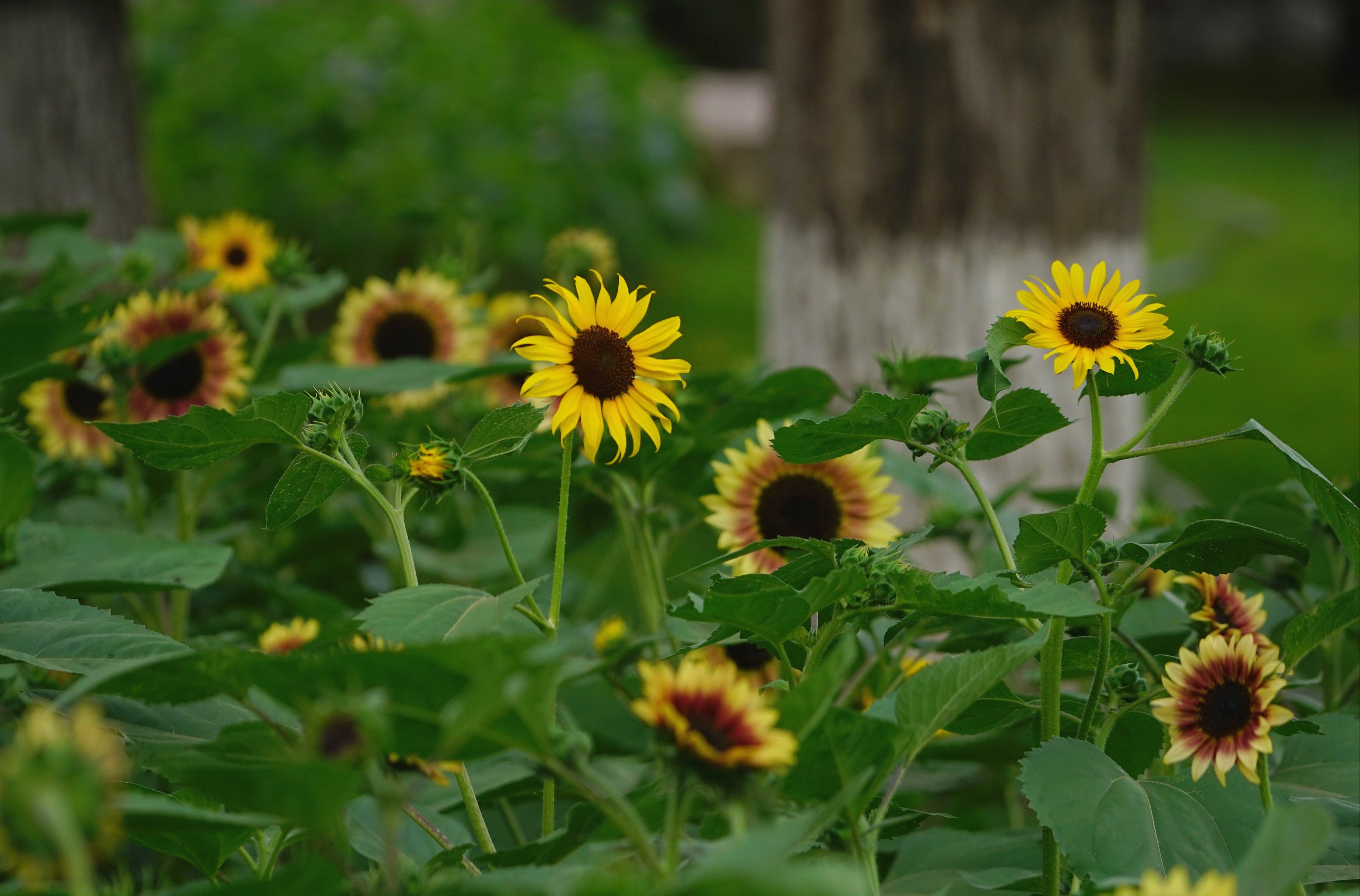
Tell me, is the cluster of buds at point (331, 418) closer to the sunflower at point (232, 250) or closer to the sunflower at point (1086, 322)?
the sunflower at point (1086, 322)

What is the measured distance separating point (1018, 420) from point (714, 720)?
325mm

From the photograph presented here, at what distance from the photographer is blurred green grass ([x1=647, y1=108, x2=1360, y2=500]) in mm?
3811

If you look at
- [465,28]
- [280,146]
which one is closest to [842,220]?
[280,146]

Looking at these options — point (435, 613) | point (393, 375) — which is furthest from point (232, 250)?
point (435, 613)

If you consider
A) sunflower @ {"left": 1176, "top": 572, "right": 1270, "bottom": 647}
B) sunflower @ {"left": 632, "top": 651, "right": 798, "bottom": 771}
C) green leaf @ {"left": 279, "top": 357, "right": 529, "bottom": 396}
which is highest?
sunflower @ {"left": 632, "top": 651, "right": 798, "bottom": 771}

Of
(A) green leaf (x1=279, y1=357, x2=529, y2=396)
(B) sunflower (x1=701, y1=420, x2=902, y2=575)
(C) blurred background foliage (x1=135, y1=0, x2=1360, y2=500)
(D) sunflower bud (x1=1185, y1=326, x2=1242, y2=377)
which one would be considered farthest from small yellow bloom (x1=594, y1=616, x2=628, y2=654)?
(C) blurred background foliage (x1=135, y1=0, x2=1360, y2=500)

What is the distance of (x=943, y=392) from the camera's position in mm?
934

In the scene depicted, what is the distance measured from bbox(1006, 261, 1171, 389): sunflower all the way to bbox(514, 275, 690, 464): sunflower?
0.19 metres

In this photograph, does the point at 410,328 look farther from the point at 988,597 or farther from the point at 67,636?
the point at 988,597

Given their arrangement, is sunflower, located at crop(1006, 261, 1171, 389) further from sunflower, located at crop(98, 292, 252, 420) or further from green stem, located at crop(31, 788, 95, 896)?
sunflower, located at crop(98, 292, 252, 420)

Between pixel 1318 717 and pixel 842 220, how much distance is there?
1432mm

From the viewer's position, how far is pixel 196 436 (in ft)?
2.45

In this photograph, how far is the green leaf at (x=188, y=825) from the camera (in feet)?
1.60

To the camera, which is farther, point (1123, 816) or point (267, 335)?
point (267, 335)
